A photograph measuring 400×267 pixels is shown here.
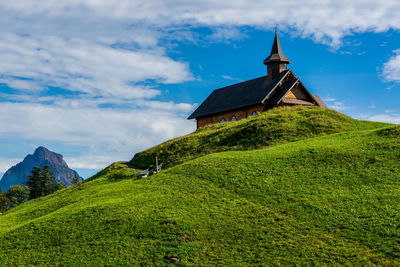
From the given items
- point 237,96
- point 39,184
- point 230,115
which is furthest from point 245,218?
point 39,184

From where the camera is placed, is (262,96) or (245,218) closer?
(245,218)

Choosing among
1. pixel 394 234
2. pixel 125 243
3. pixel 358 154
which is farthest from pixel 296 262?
pixel 358 154

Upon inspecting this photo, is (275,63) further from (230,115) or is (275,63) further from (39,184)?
(39,184)

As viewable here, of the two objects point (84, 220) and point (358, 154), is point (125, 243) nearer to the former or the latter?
point (84, 220)

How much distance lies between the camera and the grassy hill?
15.3m

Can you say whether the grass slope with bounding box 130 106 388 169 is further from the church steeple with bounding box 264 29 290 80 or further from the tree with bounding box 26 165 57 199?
the tree with bounding box 26 165 57 199

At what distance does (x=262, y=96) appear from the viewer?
159 feet

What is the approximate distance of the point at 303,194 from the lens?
20.0 m

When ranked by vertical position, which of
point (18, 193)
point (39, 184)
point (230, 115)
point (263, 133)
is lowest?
point (18, 193)

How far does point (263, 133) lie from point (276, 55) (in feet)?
69.5

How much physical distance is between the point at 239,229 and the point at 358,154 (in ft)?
37.6

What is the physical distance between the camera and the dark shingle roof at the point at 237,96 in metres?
49.6

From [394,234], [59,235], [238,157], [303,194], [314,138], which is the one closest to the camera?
[394,234]

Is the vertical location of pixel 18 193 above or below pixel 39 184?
below
